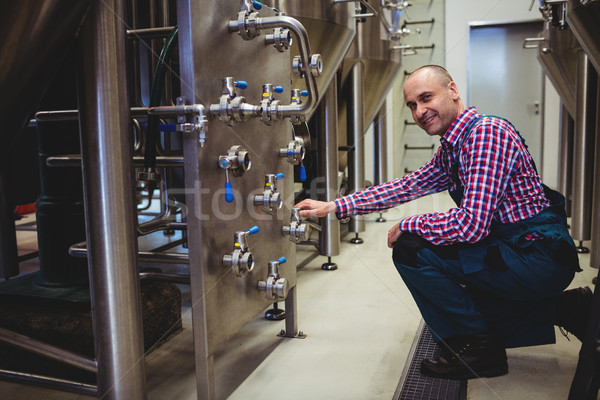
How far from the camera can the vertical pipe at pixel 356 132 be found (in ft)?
10.6

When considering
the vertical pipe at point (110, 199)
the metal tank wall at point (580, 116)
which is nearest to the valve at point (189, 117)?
the vertical pipe at point (110, 199)

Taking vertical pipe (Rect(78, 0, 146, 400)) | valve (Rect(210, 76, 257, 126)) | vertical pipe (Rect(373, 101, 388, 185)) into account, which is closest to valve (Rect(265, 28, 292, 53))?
valve (Rect(210, 76, 257, 126))

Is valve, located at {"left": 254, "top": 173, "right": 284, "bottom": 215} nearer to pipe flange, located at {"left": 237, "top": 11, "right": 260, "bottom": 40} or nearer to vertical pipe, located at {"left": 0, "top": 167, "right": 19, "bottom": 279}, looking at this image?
pipe flange, located at {"left": 237, "top": 11, "right": 260, "bottom": 40}

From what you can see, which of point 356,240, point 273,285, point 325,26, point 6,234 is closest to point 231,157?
point 273,285

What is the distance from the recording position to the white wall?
585 cm

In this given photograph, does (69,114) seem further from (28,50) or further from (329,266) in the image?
(329,266)

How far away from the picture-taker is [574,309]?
61.5 inches

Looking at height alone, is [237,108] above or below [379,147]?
above

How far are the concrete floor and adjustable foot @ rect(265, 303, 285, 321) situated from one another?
0.03m

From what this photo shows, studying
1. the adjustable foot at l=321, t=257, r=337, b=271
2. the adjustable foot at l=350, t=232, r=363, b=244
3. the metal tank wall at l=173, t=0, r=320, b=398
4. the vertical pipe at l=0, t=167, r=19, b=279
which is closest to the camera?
the metal tank wall at l=173, t=0, r=320, b=398

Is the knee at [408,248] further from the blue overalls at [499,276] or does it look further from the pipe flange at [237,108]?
the pipe flange at [237,108]

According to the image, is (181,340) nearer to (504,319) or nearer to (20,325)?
(20,325)

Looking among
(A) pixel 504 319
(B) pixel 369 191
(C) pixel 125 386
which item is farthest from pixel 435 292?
(C) pixel 125 386

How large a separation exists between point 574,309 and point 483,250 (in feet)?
1.25
